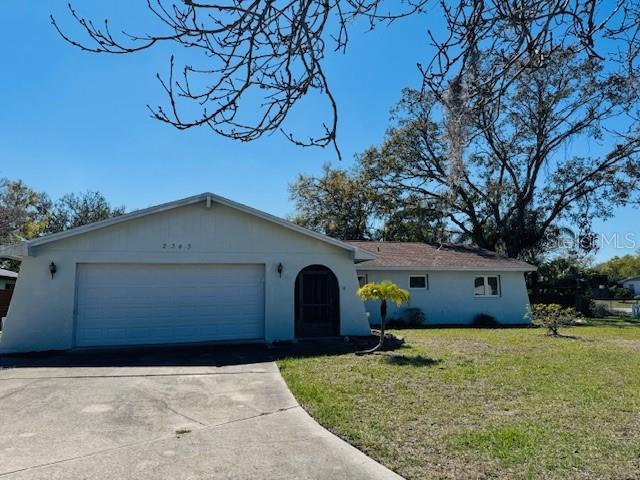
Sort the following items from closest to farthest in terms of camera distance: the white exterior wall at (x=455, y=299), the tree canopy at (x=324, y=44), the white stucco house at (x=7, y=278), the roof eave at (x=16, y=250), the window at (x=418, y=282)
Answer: the tree canopy at (x=324, y=44)
the roof eave at (x=16, y=250)
the white exterior wall at (x=455, y=299)
the window at (x=418, y=282)
the white stucco house at (x=7, y=278)

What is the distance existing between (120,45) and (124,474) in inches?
142

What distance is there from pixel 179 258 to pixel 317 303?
14.5ft

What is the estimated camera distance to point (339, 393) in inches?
285

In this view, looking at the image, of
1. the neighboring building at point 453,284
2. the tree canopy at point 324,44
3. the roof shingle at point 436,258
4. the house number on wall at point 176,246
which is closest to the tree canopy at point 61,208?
the roof shingle at point 436,258

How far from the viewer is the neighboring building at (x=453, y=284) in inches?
806

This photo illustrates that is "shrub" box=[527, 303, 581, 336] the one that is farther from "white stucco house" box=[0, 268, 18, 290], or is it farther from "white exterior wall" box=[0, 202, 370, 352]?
"white stucco house" box=[0, 268, 18, 290]

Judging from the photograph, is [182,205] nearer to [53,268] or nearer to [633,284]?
[53,268]

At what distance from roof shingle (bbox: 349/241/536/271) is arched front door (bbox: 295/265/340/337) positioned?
5.46 m

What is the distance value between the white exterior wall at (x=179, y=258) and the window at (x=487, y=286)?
353 inches

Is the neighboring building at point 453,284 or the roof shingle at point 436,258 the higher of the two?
the roof shingle at point 436,258

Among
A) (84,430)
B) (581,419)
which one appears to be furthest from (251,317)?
(581,419)

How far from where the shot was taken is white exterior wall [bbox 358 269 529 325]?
20609mm

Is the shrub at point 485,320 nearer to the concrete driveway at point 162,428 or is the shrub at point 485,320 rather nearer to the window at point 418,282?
the window at point 418,282

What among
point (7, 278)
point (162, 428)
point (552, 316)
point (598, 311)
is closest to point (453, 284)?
point (552, 316)
